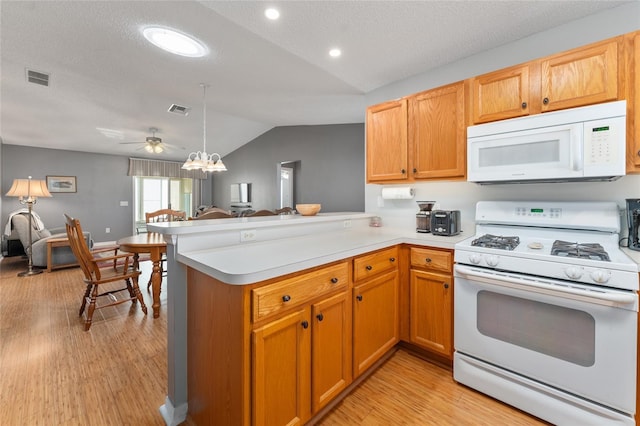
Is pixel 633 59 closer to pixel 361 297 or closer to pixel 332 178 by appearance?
pixel 361 297

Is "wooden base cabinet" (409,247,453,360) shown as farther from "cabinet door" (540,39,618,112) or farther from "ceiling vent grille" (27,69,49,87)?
"ceiling vent grille" (27,69,49,87)

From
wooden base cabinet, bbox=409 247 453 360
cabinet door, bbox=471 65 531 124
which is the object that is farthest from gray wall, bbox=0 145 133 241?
cabinet door, bbox=471 65 531 124

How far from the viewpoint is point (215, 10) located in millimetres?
1855

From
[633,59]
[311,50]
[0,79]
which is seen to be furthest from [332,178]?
[0,79]

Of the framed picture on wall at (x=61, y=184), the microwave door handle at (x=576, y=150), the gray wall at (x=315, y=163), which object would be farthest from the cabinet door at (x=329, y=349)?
the framed picture on wall at (x=61, y=184)

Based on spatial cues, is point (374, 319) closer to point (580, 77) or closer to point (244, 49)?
point (580, 77)

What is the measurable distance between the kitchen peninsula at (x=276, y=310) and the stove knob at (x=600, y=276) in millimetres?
676

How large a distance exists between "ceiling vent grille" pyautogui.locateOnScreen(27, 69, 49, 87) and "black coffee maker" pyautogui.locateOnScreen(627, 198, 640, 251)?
18.4 feet

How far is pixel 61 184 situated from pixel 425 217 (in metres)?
8.03

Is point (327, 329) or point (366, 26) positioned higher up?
point (366, 26)

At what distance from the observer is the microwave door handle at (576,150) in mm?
1538

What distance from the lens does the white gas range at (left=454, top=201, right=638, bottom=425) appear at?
1236mm

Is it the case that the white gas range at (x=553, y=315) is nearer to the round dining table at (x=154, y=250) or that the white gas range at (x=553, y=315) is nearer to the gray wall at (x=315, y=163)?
the round dining table at (x=154, y=250)

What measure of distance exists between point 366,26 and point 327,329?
2.05 m
